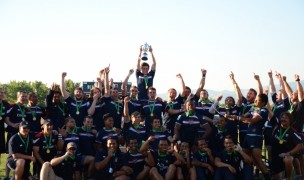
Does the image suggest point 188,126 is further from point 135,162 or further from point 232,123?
point 135,162

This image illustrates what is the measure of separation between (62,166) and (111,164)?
1099 millimetres

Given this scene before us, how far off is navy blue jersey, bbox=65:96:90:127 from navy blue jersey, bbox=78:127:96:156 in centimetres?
55

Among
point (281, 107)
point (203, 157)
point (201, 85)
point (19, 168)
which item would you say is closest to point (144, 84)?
point (201, 85)

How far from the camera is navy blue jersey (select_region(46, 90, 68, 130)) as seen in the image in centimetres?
979

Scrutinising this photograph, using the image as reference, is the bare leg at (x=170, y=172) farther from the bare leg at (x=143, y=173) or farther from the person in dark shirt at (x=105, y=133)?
the person in dark shirt at (x=105, y=133)

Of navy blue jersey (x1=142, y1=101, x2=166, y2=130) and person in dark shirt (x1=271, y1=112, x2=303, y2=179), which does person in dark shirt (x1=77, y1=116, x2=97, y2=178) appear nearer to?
navy blue jersey (x1=142, y1=101, x2=166, y2=130)

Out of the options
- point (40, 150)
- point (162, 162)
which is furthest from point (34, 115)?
point (162, 162)

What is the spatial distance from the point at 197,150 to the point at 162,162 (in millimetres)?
1027

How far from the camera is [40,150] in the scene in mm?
8812

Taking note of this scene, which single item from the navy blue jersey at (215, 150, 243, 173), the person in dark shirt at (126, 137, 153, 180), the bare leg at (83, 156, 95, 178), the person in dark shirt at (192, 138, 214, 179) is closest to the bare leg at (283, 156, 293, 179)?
the navy blue jersey at (215, 150, 243, 173)

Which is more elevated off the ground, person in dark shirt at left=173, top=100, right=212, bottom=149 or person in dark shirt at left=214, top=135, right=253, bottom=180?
person in dark shirt at left=173, top=100, right=212, bottom=149

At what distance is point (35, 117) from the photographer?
9719mm

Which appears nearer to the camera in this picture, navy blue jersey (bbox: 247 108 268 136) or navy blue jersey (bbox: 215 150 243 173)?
navy blue jersey (bbox: 215 150 243 173)

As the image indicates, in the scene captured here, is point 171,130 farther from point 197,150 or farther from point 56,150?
point 56,150
